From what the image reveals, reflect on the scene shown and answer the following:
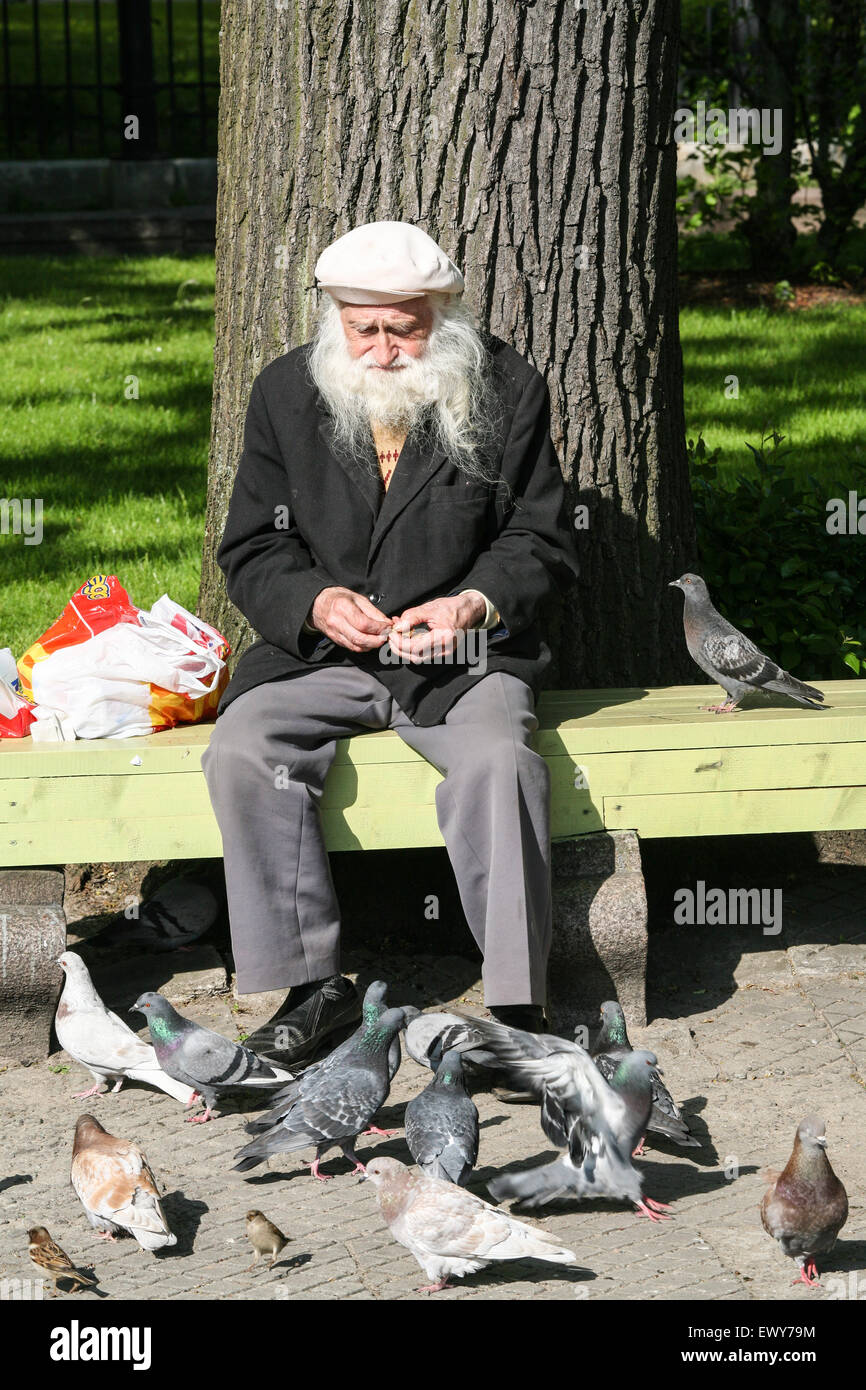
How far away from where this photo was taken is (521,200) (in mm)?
4449

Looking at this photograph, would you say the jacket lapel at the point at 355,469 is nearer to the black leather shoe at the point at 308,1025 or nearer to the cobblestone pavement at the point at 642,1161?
the black leather shoe at the point at 308,1025

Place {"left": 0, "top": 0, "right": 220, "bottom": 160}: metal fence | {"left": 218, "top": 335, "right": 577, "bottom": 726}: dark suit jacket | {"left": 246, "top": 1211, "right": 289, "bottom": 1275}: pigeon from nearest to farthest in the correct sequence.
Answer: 1. {"left": 246, "top": 1211, "right": 289, "bottom": 1275}: pigeon
2. {"left": 218, "top": 335, "right": 577, "bottom": 726}: dark suit jacket
3. {"left": 0, "top": 0, "right": 220, "bottom": 160}: metal fence

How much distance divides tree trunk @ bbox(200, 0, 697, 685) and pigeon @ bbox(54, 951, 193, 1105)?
137cm

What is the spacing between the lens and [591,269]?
4.55 m

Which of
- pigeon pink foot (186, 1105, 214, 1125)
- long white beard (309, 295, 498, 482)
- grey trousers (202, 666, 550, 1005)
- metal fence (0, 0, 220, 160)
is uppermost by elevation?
metal fence (0, 0, 220, 160)

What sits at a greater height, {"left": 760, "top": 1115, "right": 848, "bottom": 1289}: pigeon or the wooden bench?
the wooden bench

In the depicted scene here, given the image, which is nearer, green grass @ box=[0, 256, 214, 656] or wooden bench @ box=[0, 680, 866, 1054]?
wooden bench @ box=[0, 680, 866, 1054]

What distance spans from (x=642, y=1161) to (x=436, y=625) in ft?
4.49

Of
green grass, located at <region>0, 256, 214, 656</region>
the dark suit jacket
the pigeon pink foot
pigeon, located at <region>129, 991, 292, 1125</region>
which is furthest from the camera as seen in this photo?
green grass, located at <region>0, 256, 214, 656</region>

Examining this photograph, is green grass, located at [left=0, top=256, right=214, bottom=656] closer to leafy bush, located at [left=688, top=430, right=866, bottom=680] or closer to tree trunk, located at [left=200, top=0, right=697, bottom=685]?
tree trunk, located at [left=200, top=0, right=697, bottom=685]

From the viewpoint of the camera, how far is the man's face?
4.14 meters

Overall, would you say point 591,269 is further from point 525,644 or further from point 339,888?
point 339,888

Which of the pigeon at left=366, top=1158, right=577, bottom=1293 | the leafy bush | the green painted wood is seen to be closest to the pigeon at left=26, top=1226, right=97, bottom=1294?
the pigeon at left=366, top=1158, right=577, bottom=1293

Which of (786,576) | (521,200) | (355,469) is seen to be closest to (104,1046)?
(355,469)
